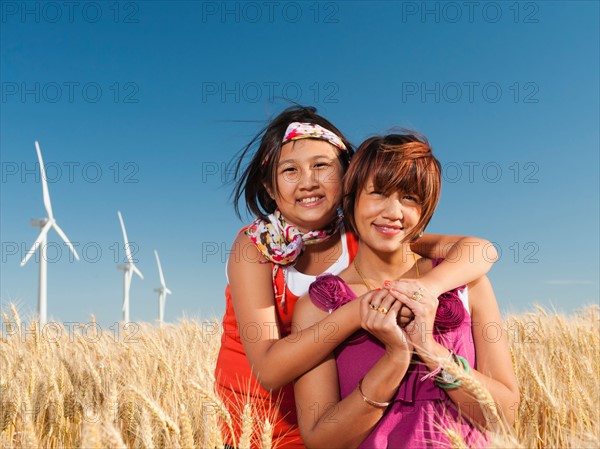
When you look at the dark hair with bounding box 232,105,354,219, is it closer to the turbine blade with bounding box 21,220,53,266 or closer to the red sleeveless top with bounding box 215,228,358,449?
the red sleeveless top with bounding box 215,228,358,449

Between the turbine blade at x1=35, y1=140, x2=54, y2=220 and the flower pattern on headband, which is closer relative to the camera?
the flower pattern on headband

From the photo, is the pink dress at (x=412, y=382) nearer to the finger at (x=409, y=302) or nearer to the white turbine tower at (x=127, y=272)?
the finger at (x=409, y=302)

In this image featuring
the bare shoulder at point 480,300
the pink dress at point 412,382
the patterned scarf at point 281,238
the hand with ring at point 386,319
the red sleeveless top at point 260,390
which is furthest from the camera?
the red sleeveless top at point 260,390

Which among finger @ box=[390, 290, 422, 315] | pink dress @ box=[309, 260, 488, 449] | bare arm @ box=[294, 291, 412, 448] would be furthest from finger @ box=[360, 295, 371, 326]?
pink dress @ box=[309, 260, 488, 449]

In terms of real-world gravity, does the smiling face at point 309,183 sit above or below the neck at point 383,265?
above

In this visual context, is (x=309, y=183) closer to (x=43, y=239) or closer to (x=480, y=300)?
(x=480, y=300)

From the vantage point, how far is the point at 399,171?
3113mm

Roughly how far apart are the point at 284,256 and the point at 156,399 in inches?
65.0

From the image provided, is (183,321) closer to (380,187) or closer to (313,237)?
(313,237)

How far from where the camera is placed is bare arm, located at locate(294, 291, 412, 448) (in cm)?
287

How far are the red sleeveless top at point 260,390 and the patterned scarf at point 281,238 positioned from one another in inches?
3.6

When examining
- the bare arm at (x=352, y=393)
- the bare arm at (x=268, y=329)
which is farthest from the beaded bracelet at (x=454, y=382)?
the bare arm at (x=268, y=329)

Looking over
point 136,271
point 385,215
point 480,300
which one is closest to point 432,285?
point 385,215

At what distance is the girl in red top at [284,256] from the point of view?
3.50 meters
